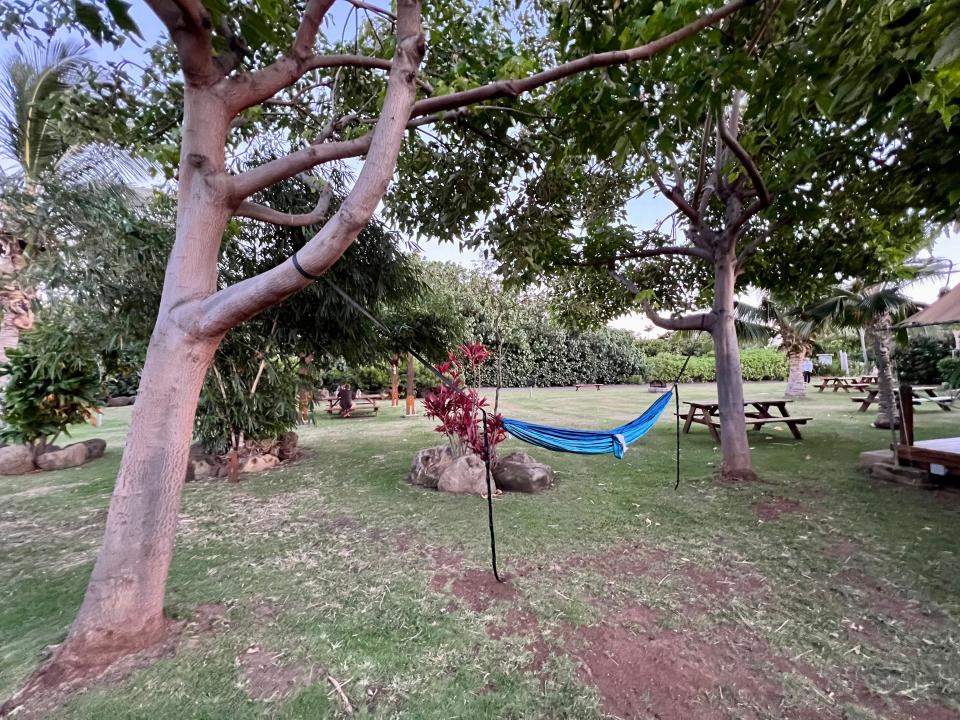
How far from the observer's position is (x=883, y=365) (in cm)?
739

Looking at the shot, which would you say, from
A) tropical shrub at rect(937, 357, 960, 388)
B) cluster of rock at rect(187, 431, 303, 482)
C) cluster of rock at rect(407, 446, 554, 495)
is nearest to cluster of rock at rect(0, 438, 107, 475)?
cluster of rock at rect(187, 431, 303, 482)

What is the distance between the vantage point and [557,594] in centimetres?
236

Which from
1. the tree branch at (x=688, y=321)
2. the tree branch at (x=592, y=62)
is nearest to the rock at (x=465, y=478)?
the tree branch at (x=688, y=321)

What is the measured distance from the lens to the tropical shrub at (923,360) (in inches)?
582

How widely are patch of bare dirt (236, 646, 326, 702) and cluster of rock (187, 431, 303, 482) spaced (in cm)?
385

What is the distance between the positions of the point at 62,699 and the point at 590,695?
1.93 m

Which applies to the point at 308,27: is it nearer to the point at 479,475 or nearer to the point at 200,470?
the point at 479,475

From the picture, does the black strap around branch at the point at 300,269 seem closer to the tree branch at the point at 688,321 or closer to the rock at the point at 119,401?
the tree branch at the point at 688,321

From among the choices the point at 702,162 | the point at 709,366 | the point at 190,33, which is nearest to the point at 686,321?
the point at 702,162

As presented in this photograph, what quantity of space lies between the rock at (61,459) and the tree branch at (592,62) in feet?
22.5

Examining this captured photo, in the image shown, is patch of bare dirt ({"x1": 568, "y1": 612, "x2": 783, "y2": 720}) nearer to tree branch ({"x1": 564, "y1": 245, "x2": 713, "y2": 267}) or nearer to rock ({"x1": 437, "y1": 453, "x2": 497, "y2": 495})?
rock ({"x1": 437, "y1": 453, "x2": 497, "y2": 495})

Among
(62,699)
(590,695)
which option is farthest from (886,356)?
(62,699)

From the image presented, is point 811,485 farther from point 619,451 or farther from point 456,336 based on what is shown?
point 456,336

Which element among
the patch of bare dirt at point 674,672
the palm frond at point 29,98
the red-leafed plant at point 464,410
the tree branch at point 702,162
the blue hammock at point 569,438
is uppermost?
the palm frond at point 29,98
